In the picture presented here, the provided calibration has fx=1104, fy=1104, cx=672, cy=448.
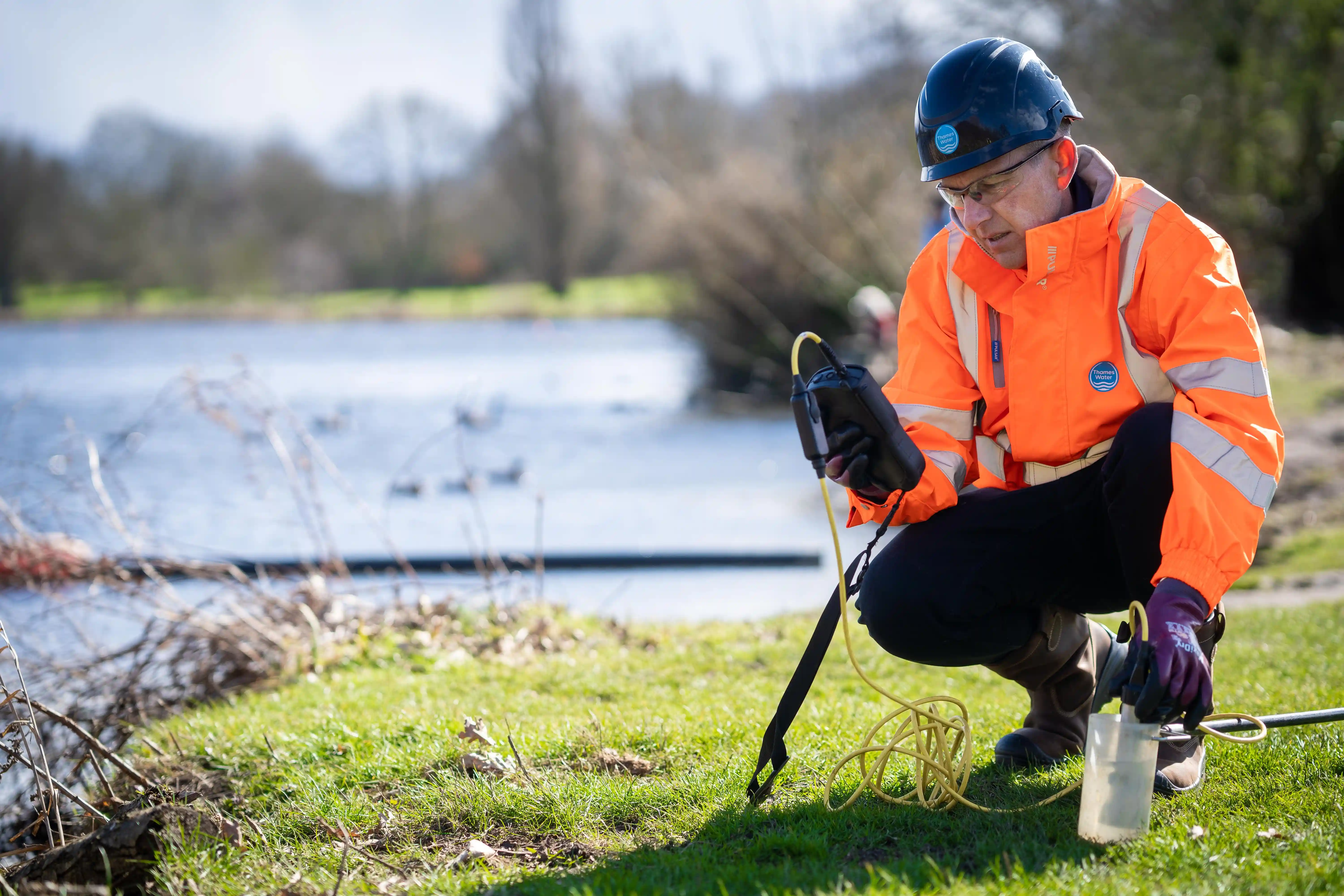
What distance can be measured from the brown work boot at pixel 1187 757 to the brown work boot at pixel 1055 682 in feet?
0.74

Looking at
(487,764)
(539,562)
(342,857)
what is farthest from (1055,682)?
(539,562)

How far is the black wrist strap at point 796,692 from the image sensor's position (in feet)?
8.69

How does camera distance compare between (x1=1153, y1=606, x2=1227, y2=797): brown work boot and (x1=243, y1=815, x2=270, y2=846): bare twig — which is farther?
(x1=243, y1=815, x2=270, y2=846): bare twig

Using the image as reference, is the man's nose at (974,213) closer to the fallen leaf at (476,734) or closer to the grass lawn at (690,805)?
the grass lawn at (690,805)

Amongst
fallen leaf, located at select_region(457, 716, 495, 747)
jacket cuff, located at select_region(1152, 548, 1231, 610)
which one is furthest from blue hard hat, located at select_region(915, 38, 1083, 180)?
fallen leaf, located at select_region(457, 716, 495, 747)

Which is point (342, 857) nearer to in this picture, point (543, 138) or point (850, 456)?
point (850, 456)

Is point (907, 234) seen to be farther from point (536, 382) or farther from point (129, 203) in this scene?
point (129, 203)

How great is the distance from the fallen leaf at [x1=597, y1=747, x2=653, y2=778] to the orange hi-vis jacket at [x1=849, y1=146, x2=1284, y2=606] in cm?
93

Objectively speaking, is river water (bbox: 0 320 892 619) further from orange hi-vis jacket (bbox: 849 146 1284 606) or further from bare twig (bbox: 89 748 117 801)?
orange hi-vis jacket (bbox: 849 146 1284 606)

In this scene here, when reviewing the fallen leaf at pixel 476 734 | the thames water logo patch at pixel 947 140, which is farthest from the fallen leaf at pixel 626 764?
the thames water logo patch at pixel 947 140

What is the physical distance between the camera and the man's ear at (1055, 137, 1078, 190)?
2631 mm

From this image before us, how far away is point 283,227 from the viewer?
4747 centimetres

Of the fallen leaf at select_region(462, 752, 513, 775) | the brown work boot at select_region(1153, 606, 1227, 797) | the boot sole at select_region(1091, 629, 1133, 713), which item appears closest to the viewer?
the boot sole at select_region(1091, 629, 1133, 713)

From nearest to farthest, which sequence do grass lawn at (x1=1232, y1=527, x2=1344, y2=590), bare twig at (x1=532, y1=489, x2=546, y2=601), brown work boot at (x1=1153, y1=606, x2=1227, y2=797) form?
brown work boot at (x1=1153, y1=606, x2=1227, y2=797) → bare twig at (x1=532, y1=489, x2=546, y2=601) → grass lawn at (x1=1232, y1=527, x2=1344, y2=590)
